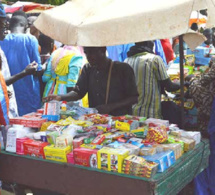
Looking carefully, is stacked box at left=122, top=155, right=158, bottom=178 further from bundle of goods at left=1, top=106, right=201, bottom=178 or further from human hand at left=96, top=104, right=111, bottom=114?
human hand at left=96, top=104, right=111, bottom=114

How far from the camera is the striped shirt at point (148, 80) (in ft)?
14.0

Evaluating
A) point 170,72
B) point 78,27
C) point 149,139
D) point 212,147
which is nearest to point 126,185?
point 149,139

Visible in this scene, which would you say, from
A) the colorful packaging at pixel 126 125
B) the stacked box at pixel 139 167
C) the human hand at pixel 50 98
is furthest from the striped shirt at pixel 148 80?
the stacked box at pixel 139 167

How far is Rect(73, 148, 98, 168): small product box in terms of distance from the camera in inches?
93.7

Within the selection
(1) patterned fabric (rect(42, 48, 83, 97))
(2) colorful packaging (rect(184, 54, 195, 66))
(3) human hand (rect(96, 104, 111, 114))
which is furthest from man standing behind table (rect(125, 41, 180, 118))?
(3) human hand (rect(96, 104, 111, 114))

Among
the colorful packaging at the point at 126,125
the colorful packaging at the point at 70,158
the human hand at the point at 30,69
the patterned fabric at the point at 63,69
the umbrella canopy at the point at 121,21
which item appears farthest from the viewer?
the patterned fabric at the point at 63,69

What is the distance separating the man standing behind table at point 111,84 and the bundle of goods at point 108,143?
0.53 metres

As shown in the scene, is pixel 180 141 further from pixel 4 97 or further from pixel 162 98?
pixel 162 98

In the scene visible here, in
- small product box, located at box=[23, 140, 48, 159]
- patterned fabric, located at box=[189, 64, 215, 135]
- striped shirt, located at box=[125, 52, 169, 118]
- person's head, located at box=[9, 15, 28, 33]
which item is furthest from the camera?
person's head, located at box=[9, 15, 28, 33]

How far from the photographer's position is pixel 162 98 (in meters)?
4.80

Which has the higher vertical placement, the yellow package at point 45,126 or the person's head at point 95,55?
the person's head at point 95,55

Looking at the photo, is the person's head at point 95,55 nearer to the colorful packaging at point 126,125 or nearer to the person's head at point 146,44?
the colorful packaging at point 126,125

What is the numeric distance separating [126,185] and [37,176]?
0.75 m

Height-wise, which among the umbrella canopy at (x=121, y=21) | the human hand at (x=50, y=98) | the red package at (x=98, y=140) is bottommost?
the red package at (x=98, y=140)
